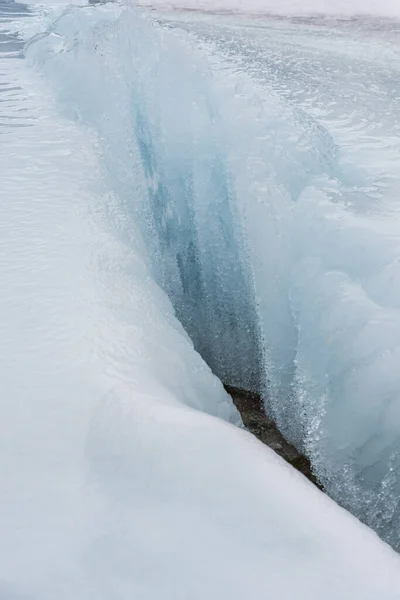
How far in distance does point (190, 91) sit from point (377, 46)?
3.41 m

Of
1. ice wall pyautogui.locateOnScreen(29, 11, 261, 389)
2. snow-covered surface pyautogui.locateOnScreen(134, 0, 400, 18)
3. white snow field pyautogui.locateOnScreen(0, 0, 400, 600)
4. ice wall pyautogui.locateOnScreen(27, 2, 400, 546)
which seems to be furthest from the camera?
snow-covered surface pyautogui.locateOnScreen(134, 0, 400, 18)

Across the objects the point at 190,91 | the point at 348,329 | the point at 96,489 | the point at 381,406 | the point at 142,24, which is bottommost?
the point at 381,406

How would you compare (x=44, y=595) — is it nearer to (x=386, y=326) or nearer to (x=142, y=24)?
(x=386, y=326)

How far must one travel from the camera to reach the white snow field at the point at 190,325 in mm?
1155

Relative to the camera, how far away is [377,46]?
5.99m

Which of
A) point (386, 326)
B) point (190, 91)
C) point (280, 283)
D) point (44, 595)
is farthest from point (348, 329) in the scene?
point (190, 91)

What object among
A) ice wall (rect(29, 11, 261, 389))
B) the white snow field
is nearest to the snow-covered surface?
the white snow field

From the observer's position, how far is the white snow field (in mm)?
1155

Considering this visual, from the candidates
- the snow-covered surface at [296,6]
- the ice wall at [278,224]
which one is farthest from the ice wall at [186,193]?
the snow-covered surface at [296,6]

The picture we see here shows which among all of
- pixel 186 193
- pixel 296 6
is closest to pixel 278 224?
pixel 186 193

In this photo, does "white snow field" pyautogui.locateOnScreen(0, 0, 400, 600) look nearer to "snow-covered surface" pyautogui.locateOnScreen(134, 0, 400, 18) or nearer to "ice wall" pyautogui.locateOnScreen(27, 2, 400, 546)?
"ice wall" pyautogui.locateOnScreen(27, 2, 400, 546)

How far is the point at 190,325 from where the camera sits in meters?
3.22

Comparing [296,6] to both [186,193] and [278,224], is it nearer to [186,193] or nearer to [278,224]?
[186,193]

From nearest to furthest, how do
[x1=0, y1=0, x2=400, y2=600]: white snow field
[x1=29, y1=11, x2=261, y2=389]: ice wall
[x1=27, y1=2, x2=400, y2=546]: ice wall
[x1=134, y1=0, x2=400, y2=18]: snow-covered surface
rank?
[x1=0, y1=0, x2=400, y2=600]: white snow field < [x1=27, y1=2, x2=400, y2=546]: ice wall < [x1=29, y1=11, x2=261, y2=389]: ice wall < [x1=134, y1=0, x2=400, y2=18]: snow-covered surface
